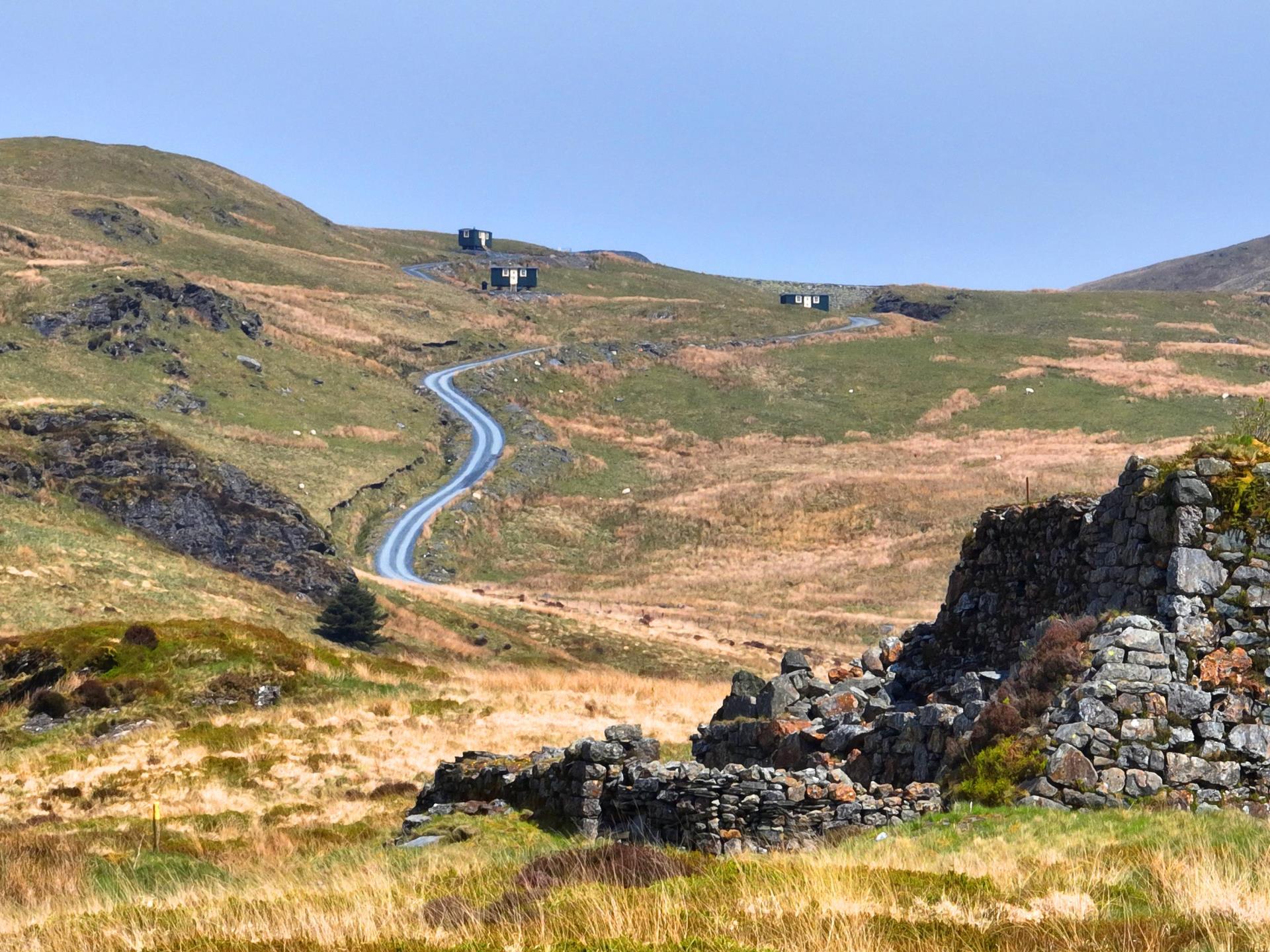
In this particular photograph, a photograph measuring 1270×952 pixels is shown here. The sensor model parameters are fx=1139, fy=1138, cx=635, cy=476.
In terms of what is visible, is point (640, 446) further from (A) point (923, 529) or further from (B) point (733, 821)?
(B) point (733, 821)

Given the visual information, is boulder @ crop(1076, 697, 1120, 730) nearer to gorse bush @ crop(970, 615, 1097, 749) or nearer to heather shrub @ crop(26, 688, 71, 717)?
gorse bush @ crop(970, 615, 1097, 749)

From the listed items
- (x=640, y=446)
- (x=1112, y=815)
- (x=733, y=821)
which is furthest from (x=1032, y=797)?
(x=640, y=446)

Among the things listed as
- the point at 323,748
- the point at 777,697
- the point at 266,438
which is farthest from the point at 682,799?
the point at 266,438

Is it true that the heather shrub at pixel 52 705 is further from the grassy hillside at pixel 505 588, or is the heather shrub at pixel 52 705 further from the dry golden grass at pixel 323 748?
the dry golden grass at pixel 323 748

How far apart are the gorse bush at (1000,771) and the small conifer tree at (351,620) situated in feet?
120

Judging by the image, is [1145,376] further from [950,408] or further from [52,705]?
[52,705]

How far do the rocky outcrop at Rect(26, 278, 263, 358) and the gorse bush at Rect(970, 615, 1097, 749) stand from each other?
97.8m

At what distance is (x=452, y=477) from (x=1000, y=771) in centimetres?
8809

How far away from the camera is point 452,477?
328 ft

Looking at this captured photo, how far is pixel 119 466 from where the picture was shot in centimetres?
6156

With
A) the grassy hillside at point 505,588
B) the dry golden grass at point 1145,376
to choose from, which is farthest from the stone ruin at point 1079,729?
the dry golden grass at point 1145,376

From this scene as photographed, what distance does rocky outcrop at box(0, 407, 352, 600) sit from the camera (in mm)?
59625

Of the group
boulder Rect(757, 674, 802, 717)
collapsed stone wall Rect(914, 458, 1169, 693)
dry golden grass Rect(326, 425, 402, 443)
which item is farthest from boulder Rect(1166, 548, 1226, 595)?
dry golden grass Rect(326, 425, 402, 443)

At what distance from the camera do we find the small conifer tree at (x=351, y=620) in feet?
157
